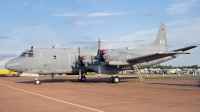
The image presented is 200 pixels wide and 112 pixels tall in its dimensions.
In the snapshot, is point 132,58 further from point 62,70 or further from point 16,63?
point 16,63

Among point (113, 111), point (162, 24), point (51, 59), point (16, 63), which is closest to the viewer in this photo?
point (113, 111)

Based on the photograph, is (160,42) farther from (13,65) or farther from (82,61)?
(13,65)

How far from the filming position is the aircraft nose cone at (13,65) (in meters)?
24.0

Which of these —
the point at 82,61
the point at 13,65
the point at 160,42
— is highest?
the point at 160,42

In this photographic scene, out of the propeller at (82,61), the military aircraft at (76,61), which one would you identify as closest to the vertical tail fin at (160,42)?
the military aircraft at (76,61)

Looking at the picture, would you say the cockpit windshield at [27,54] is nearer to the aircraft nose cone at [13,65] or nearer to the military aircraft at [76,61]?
the military aircraft at [76,61]

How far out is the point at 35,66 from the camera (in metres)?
25.3

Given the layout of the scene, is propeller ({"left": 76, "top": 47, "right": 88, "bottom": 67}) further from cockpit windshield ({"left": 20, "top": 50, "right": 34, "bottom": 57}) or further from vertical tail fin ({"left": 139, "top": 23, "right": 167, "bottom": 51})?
vertical tail fin ({"left": 139, "top": 23, "right": 167, "bottom": 51})

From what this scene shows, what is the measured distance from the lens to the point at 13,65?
→ 24172 mm

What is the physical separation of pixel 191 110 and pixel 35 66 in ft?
65.2

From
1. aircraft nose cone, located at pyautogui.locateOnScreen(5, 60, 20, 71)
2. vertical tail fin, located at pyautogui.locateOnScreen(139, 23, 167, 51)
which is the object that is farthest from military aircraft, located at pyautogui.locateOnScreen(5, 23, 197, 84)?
vertical tail fin, located at pyautogui.locateOnScreen(139, 23, 167, 51)

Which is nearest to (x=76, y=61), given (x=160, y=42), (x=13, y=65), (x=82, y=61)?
(x=82, y=61)

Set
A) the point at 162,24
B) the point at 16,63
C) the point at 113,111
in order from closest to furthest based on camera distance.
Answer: the point at 113,111 → the point at 16,63 → the point at 162,24

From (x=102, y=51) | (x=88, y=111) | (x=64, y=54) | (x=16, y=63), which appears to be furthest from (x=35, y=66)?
(x=88, y=111)
